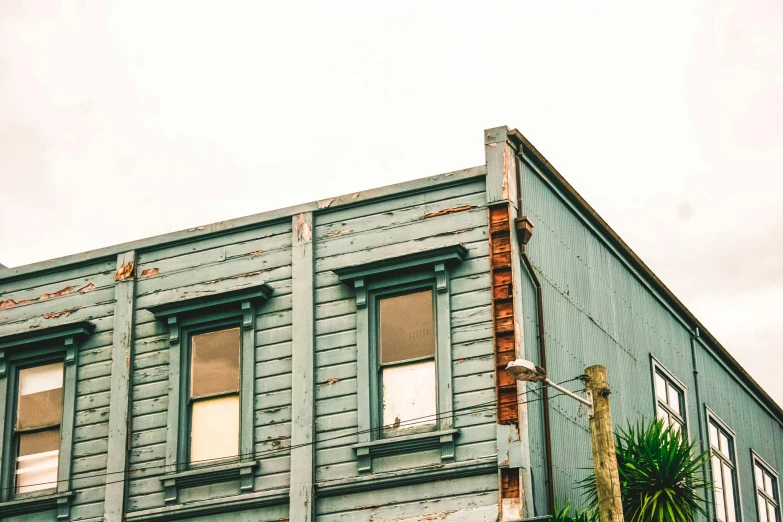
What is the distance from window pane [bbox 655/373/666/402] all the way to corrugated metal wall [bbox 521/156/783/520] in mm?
359

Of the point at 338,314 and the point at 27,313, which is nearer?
the point at 338,314

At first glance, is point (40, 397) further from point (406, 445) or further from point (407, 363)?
point (406, 445)

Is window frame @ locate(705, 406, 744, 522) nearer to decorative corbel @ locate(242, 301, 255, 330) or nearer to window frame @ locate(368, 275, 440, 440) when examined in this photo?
window frame @ locate(368, 275, 440, 440)

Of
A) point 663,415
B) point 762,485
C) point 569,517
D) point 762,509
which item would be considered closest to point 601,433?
point 569,517

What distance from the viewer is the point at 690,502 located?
1686 centimetres

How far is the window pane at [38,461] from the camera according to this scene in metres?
20.0

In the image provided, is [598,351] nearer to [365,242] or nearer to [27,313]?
[365,242]

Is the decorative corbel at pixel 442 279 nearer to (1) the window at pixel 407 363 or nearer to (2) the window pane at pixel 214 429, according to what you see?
(1) the window at pixel 407 363

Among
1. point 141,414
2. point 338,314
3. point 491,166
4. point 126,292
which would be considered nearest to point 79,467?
point 141,414

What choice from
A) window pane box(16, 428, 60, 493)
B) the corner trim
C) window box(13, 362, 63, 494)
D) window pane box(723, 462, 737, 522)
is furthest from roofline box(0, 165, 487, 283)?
window pane box(723, 462, 737, 522)

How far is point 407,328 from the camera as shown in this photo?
18.1 m

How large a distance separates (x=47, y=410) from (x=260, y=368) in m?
3.73

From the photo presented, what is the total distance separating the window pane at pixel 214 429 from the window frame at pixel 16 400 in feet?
6.51

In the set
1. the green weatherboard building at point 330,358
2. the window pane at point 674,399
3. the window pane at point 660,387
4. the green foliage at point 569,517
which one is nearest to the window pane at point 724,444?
the window pane at point 674,399
